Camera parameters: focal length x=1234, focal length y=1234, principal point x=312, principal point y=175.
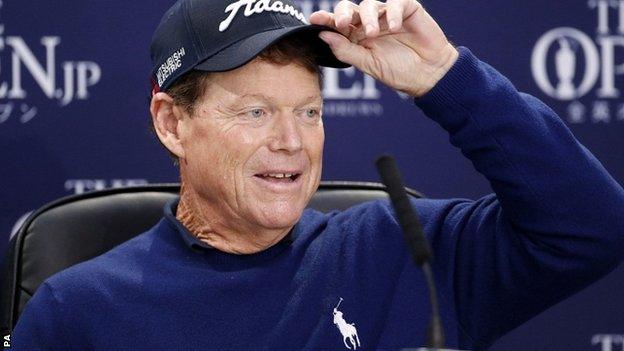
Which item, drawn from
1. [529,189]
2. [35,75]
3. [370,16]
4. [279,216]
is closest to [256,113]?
[279,216]

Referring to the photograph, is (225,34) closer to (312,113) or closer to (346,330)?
(312,113)

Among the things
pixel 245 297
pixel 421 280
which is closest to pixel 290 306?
pixel 245 297

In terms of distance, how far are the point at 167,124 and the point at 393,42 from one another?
40 centimetres

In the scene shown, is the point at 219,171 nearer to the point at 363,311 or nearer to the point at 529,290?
the point at 363,311

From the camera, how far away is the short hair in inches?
68.9

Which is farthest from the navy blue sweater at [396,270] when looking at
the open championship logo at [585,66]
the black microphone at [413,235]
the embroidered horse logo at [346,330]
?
the open championship logo at [585,66]

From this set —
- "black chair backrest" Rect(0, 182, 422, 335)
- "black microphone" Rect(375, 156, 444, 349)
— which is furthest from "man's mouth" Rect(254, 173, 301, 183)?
"black microphone" Rect(375, 156, 444, 349)

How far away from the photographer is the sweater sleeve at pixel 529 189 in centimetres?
161

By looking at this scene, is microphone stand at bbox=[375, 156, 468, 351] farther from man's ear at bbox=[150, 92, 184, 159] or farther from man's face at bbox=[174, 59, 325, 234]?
man's ear at bbox=[150, 92, 184, 159]

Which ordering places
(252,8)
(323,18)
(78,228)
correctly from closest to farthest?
(323,18) → (252,8) → (78,228)

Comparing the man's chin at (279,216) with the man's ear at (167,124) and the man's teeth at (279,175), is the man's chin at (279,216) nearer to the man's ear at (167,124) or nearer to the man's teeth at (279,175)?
the man's teeth at (279,175)

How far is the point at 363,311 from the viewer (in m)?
1.75

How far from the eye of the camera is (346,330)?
1.73 m

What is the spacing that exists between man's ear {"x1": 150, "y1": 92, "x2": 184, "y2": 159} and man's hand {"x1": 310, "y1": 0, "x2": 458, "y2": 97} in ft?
1.00
